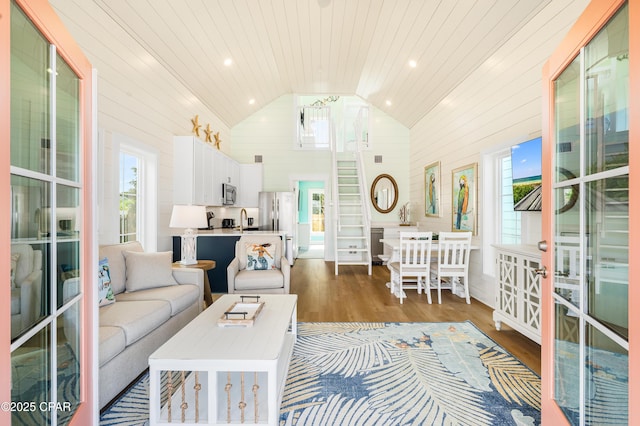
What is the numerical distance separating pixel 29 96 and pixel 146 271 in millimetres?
2228

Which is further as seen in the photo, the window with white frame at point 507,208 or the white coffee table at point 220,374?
the window with white frame at point 507,208

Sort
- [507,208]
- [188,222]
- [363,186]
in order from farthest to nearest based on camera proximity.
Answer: [363,186], [507,208], [188,222]

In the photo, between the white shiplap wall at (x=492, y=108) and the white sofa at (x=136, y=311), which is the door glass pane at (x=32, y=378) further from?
the white shiplap wall at (x=492, y=108)

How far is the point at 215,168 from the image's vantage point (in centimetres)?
549

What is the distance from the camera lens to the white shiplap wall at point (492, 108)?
2.99 m

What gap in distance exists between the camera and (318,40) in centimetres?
509

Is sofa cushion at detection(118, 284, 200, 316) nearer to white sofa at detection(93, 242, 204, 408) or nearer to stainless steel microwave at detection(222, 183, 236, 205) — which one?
white sofa at detection(93, 242, 204, 408)

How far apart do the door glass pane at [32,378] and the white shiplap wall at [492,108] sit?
12.7 feet

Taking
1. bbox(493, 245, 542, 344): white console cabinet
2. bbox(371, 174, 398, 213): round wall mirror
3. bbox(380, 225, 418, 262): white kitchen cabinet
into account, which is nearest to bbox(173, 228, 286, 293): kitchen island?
bbox(493, 245, 542, 344): white console cabinet

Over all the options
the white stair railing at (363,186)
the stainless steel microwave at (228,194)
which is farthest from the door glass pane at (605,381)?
the stainless steel microwave at (228,194)

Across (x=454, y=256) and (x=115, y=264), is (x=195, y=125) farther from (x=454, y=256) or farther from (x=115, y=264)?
(x=454, y=256)

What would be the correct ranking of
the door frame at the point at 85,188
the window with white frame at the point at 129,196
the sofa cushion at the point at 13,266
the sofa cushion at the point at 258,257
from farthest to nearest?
the sofa cushion at the point at 258,257, the window with white frame at the point at 129,196, the door frame at the point at 85,188, the sofa cushion at the point at 13,266

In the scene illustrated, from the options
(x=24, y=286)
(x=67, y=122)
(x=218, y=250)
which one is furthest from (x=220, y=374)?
(x=218, y=250)

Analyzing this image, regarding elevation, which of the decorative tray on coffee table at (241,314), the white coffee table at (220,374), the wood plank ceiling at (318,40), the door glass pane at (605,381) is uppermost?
the wood plank ceiling at (318,40)
